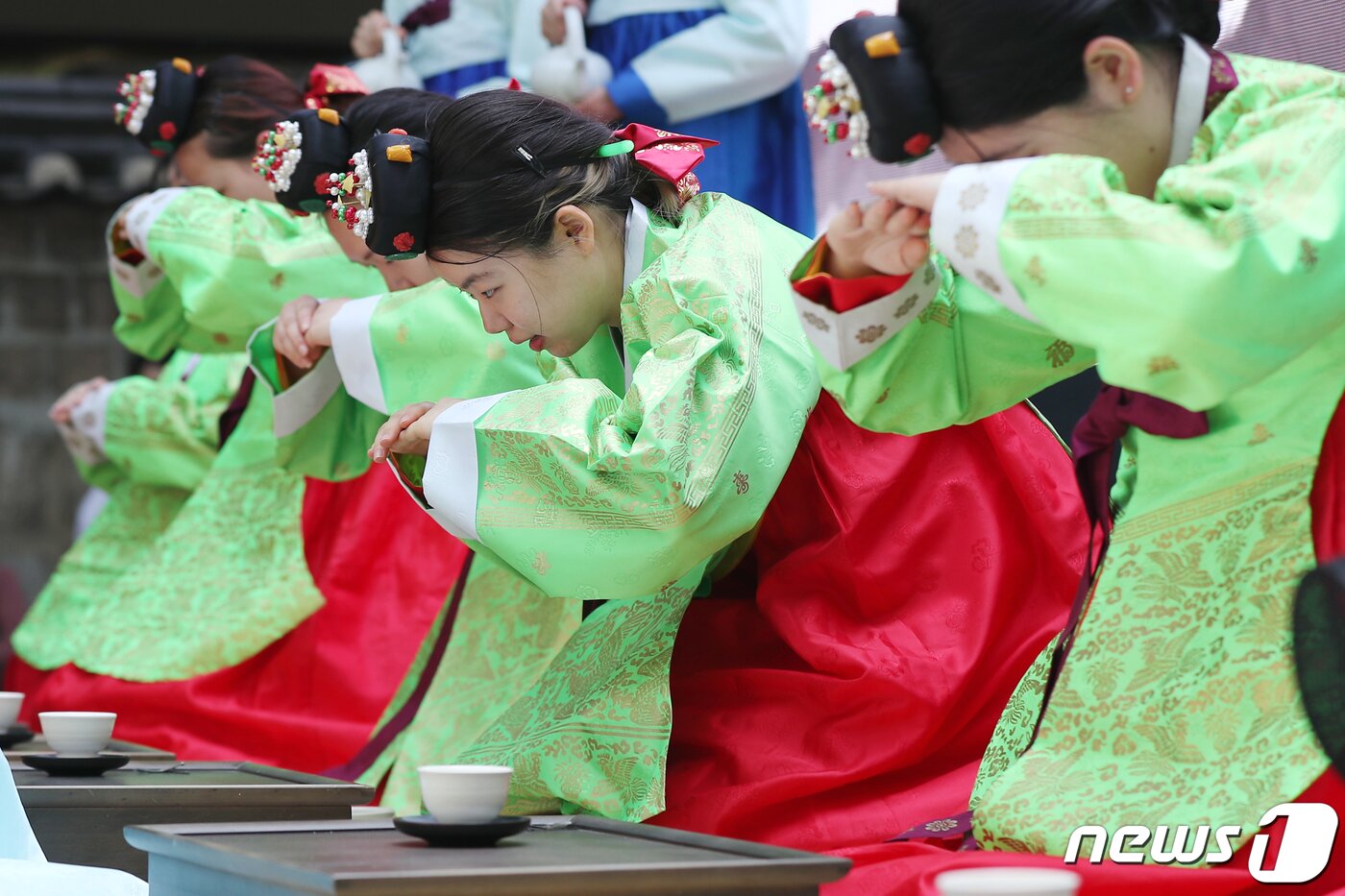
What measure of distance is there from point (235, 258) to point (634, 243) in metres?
1.15

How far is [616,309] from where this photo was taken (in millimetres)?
2078

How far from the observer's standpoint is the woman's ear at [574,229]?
6.50 feet

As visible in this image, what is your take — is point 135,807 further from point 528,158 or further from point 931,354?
point 931,354

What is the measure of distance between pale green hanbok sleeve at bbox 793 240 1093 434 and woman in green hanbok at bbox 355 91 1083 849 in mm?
190

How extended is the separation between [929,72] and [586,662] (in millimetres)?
854

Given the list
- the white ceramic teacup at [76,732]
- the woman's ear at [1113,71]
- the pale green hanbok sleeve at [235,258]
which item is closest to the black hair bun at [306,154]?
the pale green hanbok sleeve at [235,258]

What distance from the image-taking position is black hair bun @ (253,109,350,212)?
253 centimetres

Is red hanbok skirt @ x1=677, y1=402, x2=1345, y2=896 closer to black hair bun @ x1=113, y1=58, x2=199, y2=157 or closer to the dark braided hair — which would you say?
the dark braided hair

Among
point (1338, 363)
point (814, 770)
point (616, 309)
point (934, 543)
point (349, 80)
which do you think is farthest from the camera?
point (349, 80)

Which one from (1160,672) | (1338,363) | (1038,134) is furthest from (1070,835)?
(1038,134)

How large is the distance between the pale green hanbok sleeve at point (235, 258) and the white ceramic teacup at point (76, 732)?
102cm

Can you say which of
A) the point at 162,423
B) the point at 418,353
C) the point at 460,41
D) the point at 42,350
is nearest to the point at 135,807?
the point at 418,353

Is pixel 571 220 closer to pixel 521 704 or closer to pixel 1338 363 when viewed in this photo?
pixel 521 704

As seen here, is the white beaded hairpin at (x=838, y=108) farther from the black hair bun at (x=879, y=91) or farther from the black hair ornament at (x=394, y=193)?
the black hair ornament at (x=394, y=193)
